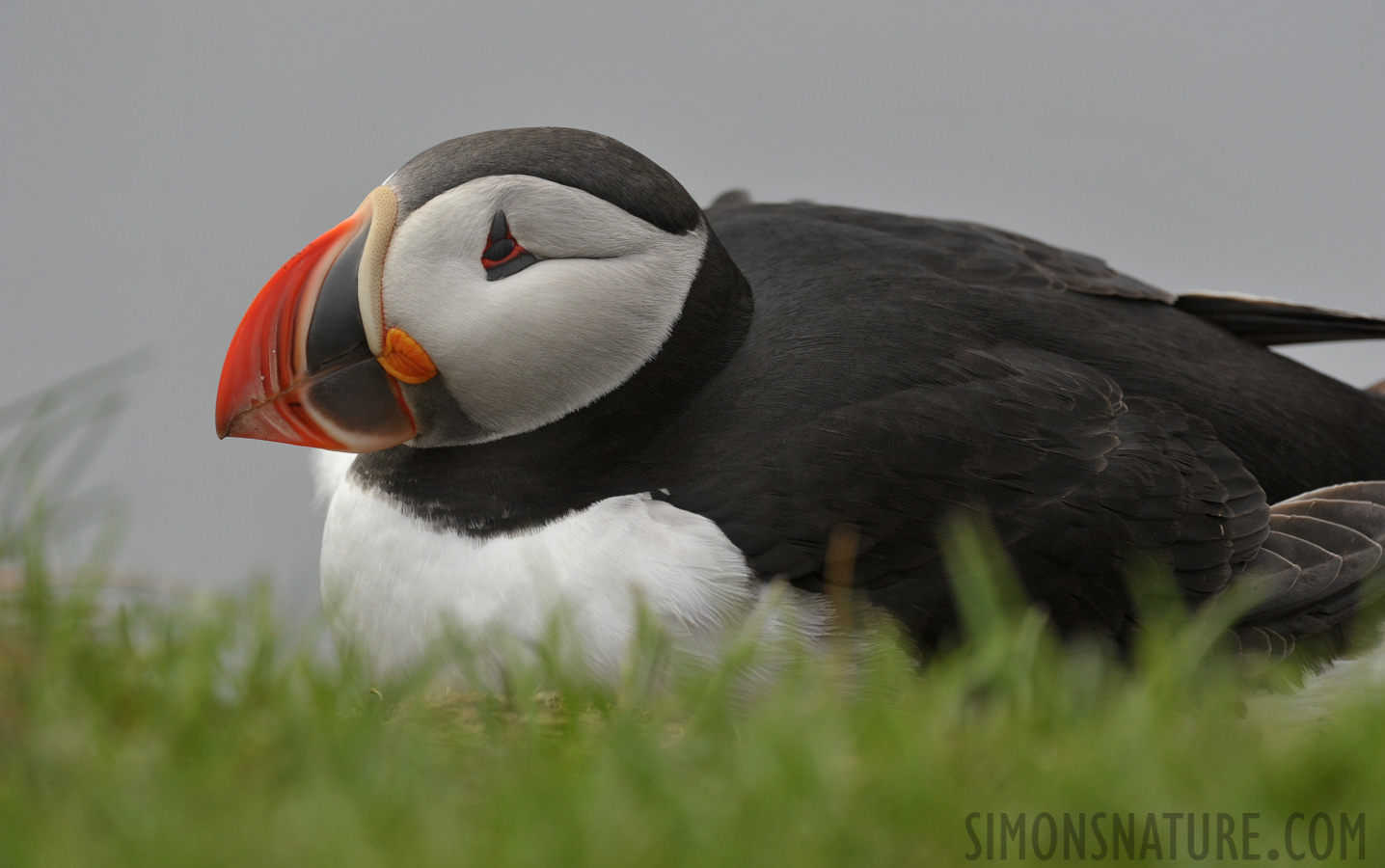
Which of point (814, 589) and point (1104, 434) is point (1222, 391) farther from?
point (814, 589)

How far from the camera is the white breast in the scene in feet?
8.54

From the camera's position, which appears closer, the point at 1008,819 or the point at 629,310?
the point at 1008,819

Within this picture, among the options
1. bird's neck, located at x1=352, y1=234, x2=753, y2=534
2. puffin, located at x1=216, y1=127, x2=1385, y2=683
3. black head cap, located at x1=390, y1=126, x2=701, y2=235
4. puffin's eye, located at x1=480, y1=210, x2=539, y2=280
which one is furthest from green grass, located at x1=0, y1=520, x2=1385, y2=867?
black head cap, located at x1=390, y1=126, x2=701, y2=235

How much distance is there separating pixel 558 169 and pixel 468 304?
353mm

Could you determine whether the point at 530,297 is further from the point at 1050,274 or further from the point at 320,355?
the point at 1050,274

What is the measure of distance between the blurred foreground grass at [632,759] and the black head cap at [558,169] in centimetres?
102

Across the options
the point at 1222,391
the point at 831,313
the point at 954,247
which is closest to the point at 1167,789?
the point at 831,313

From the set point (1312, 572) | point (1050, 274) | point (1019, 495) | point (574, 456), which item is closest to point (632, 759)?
point (574, 456)

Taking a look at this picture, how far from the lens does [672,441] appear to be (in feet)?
9.37

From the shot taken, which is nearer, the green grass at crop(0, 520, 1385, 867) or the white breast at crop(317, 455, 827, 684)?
the green grass at crop(0, 520, 1385, 867)

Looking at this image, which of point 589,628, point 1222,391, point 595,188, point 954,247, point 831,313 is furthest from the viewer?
point 954,247

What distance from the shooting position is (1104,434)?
2.90 meters

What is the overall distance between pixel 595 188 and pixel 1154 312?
163 cm

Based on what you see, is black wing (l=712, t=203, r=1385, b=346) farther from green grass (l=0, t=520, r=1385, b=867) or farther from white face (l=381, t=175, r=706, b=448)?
green grass (l=0, t=520, r=1385, b=867)
